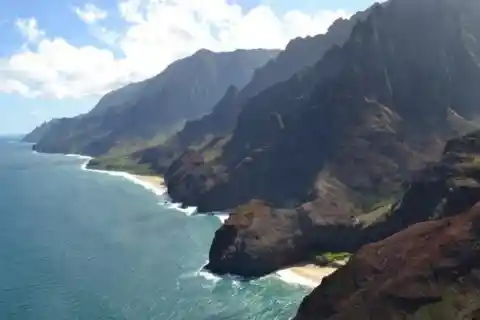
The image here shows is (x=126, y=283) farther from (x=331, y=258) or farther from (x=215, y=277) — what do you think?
(x=331, y=258)

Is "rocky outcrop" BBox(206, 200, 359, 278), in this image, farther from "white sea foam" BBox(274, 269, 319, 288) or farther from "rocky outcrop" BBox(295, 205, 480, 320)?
"rocky outcrop" BBox(295, 205, 480, 320)

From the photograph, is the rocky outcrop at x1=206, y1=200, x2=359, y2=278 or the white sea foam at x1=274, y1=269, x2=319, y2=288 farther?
the rocky outcrop at x1=206, y1=200, x2=359, y2=278

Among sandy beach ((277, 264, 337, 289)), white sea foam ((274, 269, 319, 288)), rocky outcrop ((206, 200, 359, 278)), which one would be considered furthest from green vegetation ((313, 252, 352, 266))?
white sea foam ((274, 269, 319, 288))

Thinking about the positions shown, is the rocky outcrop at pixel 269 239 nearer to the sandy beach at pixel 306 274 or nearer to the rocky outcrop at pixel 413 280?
the sandy beach at pixel 306 274

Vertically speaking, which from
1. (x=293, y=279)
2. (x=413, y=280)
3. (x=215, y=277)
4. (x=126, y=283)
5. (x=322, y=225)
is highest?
(x=413, y=280)

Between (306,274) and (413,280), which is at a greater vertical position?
(413,280)

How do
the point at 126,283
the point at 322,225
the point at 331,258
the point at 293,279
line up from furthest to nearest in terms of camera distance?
the point at 322,225 < the point at 331,258 < the point at 126,283 < the point at 293,279

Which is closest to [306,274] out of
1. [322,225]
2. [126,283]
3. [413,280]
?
[322,225]
